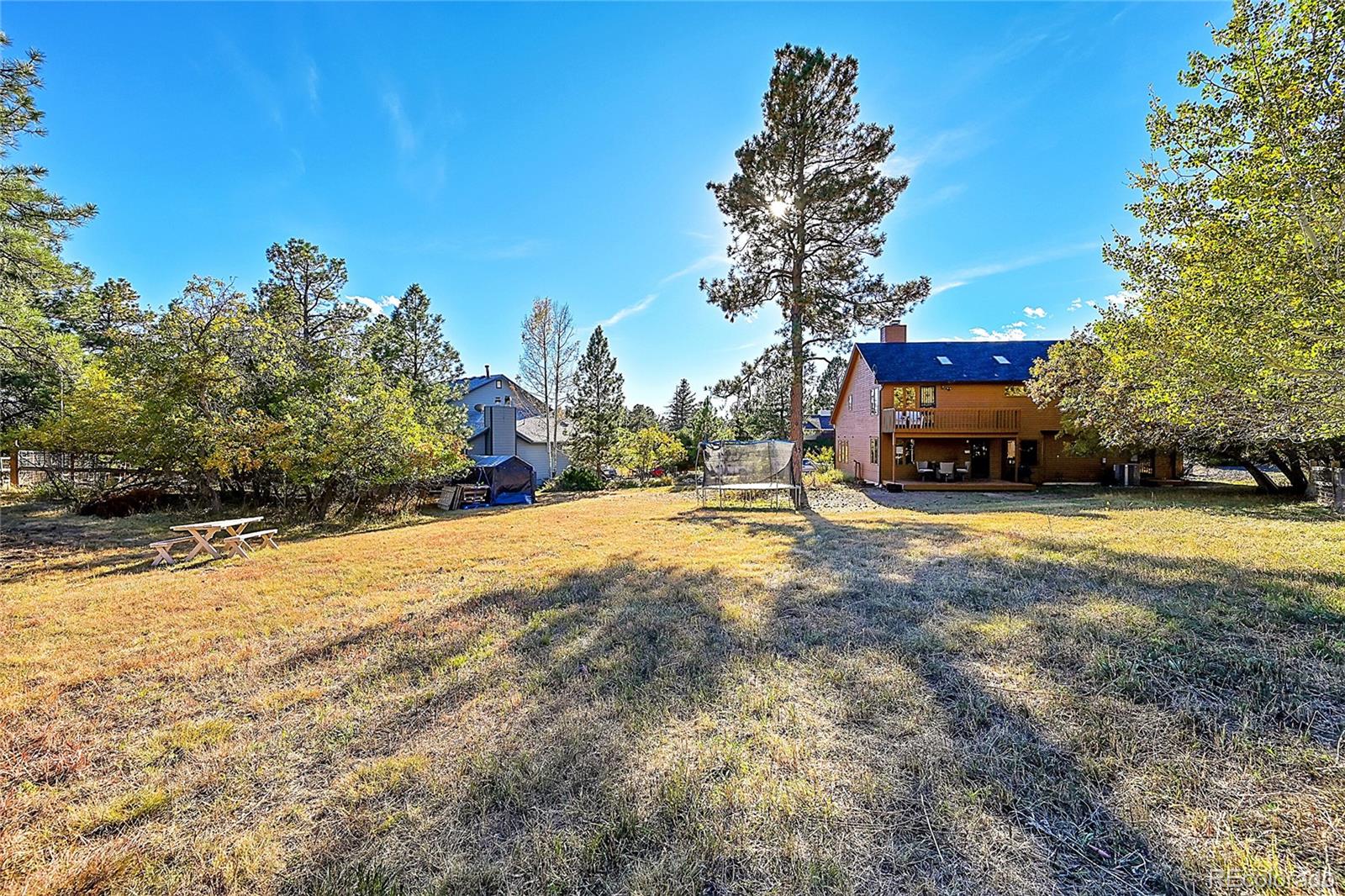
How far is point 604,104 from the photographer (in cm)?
1016

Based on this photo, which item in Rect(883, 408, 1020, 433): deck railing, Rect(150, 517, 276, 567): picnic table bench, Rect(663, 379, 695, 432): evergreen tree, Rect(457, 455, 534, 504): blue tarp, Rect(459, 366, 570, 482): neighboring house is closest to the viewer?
Rect(150, 517, 276, 567): picnic table bench

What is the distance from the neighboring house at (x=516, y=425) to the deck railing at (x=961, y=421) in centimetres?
1656

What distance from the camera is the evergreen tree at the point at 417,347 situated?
21.4 metres

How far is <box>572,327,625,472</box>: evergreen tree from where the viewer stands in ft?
79.7

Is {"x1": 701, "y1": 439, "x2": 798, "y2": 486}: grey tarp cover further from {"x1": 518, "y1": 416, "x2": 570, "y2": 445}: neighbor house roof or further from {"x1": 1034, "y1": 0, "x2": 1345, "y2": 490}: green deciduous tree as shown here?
{"x1": 518, "y1": 416, "x2": 570, "y2": 445}: neighbor house roof

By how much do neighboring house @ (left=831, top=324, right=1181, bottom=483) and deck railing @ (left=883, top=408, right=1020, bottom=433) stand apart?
0.11 ft

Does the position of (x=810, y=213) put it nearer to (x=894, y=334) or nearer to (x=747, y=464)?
(x=747, y=464)

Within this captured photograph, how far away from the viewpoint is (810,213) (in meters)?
14.4

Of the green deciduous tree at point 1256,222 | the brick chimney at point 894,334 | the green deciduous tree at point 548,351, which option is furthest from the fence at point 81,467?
the brick chimney at point 894,334

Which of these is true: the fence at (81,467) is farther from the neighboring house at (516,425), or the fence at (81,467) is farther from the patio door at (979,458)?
the patio door at (979,458)

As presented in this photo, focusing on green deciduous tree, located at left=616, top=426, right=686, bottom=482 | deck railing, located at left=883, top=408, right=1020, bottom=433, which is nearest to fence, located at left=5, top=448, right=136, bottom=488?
green deciduous tree, located at left=616, top=426, right=686, bottom=482

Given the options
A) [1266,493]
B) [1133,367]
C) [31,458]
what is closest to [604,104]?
[1133,367]

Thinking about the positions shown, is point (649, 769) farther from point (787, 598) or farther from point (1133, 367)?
point (1133, 367)

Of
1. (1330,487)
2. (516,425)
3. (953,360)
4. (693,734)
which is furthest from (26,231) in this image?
(1330,487)
